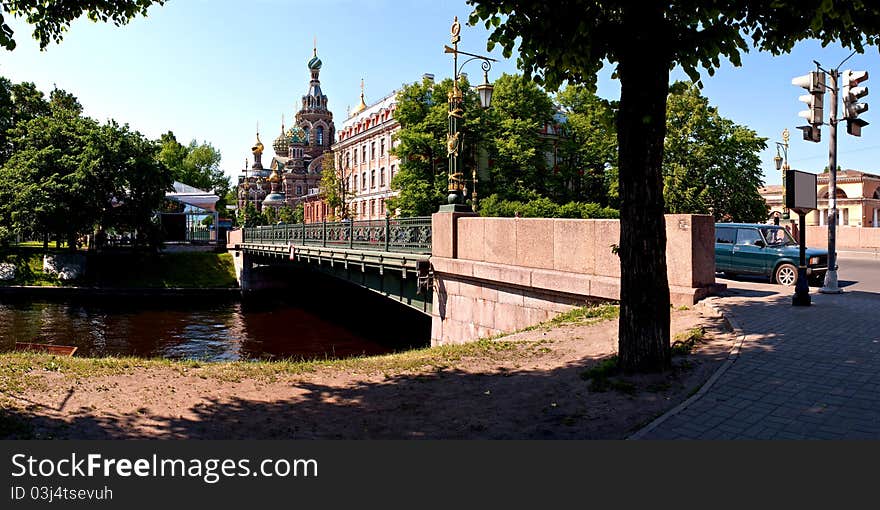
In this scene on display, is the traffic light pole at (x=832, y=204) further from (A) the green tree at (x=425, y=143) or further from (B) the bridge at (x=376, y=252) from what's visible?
(A) the green tree at (x=425, y=143)

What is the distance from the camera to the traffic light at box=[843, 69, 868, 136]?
486 inches

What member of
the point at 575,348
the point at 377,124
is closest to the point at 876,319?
the point at 575,348

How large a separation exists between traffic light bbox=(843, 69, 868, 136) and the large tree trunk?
820 cm

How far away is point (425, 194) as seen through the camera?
41719 mm

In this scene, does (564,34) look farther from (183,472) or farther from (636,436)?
(183,472)

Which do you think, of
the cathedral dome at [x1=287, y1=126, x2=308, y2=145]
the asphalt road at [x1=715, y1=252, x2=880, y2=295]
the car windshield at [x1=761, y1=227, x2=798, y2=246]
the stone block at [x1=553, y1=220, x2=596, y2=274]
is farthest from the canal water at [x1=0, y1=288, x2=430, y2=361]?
the cathedral dome at [x1=287, y1=126, x2=308, y2=145]

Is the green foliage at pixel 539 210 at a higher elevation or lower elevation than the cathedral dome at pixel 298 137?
lower

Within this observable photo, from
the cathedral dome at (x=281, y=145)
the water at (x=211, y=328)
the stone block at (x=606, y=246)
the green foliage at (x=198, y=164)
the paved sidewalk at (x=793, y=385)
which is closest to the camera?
the paved sidewalk at (x=793, y=385)

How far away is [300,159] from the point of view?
11094cm

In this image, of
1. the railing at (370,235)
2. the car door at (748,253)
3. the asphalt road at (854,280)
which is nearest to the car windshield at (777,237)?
the car door at (748,253)

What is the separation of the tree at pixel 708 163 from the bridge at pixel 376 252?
82.2 feet

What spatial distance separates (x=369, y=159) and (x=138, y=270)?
105 ft

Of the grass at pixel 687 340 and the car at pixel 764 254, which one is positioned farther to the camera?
the car at pixel 764 254

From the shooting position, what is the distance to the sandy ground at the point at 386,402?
5.85 meters
